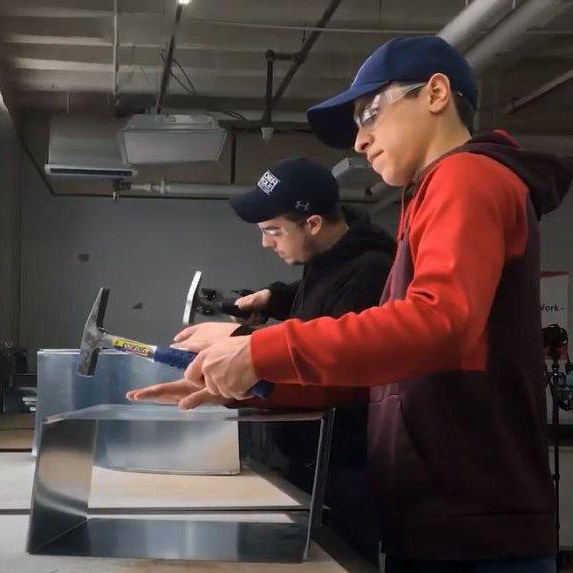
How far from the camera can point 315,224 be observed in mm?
1771

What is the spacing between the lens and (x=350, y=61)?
5.09 metres

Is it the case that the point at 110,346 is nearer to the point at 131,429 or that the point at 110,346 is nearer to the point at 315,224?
the point at 131,429

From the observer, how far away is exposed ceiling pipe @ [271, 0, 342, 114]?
4.12 meters

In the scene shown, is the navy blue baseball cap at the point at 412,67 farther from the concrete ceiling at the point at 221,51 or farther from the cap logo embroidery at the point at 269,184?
the concrete ceiling at the point at 221,51

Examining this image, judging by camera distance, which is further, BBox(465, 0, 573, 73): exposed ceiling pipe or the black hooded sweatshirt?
BBox(465, 0, 573, 73): exposed ceiling pipe

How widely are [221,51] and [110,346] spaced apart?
4097 millimetres

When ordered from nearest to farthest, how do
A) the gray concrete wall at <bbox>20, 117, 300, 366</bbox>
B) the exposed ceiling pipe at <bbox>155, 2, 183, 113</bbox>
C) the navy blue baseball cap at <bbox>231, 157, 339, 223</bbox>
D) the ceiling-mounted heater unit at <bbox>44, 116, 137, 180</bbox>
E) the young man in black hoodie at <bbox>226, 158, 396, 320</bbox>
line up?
the young man in black hoodie at <bbox>226, 158, 396, 320</bbox>, the navy blue baseball cap at <bbox>231, 157, 339, 223</bbox>, the exposed ceiling pipe at <bbox>155, 2, 183, 113</bbox>, the ceiling-mounted heater unit at <bbox>44, 116, 137, 180</bbox>, the gray concrete wall at <bbox>20, 117, 300, 366</bbox>

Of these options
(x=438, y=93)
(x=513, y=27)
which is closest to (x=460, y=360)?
(x=438, y=93)

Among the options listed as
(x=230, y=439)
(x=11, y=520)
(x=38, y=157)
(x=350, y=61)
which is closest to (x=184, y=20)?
(x=350, y=61)

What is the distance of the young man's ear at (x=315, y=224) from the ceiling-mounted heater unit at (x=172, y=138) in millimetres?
2222

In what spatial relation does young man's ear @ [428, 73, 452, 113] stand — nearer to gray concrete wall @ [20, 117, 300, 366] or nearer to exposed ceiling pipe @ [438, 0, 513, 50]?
exposed ceiling pipe @ [438, 0, 513, 50]

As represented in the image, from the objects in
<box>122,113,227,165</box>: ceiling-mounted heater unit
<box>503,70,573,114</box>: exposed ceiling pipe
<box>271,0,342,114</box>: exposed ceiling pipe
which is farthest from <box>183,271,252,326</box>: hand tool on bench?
<box>503,70,573,114</box>: exposed ceiling pipe

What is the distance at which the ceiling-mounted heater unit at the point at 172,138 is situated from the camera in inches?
153

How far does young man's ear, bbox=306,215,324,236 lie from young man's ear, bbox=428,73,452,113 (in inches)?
31.2
